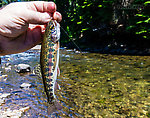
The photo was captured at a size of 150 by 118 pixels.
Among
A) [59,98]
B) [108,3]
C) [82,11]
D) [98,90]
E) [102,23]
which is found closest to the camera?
[59,98]

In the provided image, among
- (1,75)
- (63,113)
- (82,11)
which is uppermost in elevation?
(82,11)

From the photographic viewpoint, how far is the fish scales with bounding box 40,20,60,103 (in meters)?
3.96

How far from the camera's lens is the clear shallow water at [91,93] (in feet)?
26.3

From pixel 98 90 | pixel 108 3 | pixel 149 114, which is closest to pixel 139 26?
pixel 108 3

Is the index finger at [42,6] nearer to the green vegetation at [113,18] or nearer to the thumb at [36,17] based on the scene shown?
the thumb at [36,17]

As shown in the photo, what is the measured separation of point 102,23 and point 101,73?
56.7 ft

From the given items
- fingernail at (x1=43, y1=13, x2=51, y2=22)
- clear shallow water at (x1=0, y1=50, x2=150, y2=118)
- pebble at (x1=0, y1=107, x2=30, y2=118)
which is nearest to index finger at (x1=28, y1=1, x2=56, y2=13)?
fingernail at (x1=43, y1=13, x2=51, y2=22)

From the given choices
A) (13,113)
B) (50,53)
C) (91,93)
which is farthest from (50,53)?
(91,93)

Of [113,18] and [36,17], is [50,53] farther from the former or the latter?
[113,18]

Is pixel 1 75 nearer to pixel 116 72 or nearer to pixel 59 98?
pixel 59 98

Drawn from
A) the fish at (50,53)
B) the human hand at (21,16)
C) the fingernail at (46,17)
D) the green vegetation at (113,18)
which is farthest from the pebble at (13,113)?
the green vegetation at (113,18)

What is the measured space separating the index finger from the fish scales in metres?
0.50

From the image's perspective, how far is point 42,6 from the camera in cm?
442

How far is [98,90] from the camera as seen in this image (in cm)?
1035
